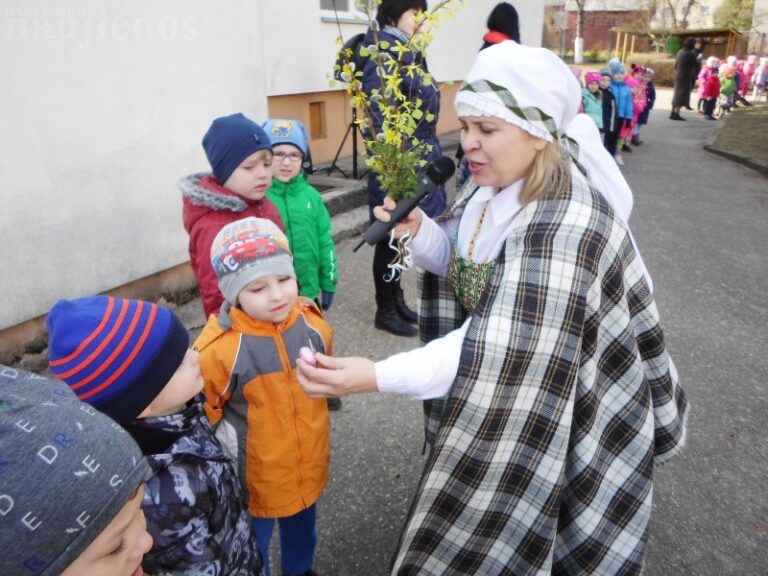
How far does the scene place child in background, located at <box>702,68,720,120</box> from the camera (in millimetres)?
17109

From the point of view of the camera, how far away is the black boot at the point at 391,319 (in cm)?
421

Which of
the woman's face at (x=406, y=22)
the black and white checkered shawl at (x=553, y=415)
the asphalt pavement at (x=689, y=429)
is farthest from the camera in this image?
the woman's face at (x=406, y=22)

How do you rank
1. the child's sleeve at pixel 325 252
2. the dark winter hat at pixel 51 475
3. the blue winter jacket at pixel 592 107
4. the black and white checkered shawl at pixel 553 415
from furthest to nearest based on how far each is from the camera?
1. the blue winter jacket at pixel 592 107
2. the child's sleeve at pixel 325 252
3. the black and white checkered shawl at pixel 553 415
4. the dark winter hat at pixel 51 475

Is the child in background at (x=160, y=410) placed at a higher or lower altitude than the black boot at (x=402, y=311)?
higher

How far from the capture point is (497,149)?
166cm

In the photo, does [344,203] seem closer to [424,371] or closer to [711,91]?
[424,371]

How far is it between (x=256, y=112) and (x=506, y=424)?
14.4 ft

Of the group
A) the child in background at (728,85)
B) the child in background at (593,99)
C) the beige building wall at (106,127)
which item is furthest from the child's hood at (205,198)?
the child in background at (728,85)

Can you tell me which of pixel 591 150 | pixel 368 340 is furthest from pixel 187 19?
pixel 591 150

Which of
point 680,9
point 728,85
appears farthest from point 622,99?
point 680,9

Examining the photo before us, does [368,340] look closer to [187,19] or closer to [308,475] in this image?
[308,475]

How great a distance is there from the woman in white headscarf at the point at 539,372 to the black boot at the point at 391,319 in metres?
2.43

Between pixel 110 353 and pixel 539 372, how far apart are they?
1046 millimetres

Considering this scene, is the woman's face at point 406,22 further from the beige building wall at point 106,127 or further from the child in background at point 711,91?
the child in background at point 711,91
